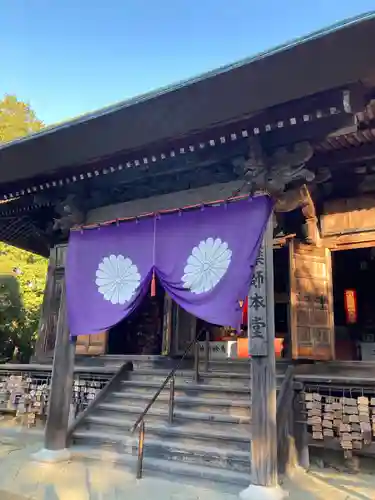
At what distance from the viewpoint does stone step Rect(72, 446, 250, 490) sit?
471 cm

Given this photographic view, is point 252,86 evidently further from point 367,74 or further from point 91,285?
point 91,285

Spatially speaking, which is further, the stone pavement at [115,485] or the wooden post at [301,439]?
the wooden post at [301,439]

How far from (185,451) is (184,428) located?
447 millimetres

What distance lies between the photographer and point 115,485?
184 inches

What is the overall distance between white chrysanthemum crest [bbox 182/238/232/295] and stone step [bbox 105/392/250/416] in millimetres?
1994

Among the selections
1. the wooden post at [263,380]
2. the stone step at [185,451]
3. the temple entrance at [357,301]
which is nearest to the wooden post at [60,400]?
the stone step at [185,451]

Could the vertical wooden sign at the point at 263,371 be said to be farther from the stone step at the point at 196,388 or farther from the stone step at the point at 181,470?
the stone step at the point at 196,388

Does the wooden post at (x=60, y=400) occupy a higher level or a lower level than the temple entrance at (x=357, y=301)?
lower

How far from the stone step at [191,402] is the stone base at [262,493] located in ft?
4.86

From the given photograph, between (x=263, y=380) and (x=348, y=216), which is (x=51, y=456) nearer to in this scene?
(x=263, y=380)

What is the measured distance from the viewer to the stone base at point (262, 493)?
Answer: 13.7 ft

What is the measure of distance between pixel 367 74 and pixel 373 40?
0.30 m

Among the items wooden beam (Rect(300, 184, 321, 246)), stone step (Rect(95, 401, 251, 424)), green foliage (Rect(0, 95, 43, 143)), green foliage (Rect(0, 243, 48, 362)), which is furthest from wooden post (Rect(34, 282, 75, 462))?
green foliage (Rect(0, 95, 43, 143))

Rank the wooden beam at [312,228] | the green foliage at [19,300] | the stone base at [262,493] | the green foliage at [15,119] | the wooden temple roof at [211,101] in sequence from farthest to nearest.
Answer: the green foliage at [15,119], the green foliage at [19,300], the wooden beam at [312,228], the stone base at [262,493], the wooden temple roof at [211,101]
